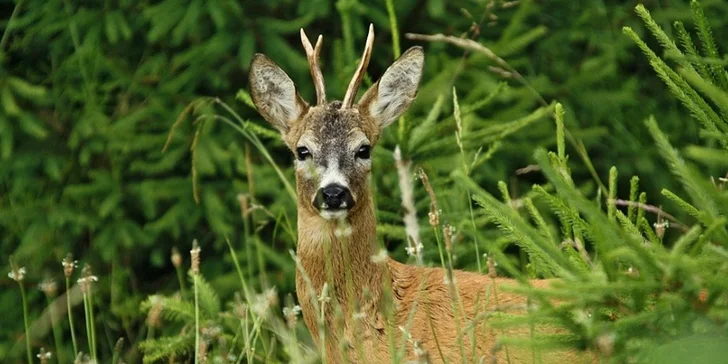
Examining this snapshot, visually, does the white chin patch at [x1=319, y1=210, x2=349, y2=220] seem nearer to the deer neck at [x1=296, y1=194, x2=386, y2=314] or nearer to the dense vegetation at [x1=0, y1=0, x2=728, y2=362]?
the deer neck at [x1=296, y1=194, x2=386, y2=314]

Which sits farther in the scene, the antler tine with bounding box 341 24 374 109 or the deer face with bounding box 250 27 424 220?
the antler tine with bounding box 341 24 374 109

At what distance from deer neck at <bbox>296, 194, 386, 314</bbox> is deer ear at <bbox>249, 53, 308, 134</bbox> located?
60 centimetres

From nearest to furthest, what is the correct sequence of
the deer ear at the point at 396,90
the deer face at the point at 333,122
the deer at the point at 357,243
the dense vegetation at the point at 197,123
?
1. the deer at the point at 357,243
2. the deer face at the point at 333,122
3. the deer ear at the point at 396,90
4. the dense vegetation at the point at 197,123

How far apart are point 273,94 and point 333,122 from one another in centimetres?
36

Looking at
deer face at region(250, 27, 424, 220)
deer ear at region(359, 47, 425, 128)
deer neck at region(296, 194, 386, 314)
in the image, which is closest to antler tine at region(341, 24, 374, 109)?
deer face at region(250, 27, 424, 220)

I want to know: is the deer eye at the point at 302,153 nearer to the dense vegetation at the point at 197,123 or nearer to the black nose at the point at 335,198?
the black nose at the point at 335,198

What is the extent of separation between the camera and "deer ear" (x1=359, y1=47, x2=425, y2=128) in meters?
4.71

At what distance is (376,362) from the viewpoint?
3.77 m

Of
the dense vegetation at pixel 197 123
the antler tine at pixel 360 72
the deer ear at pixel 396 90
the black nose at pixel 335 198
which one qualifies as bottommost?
the dense vegetation at pixel 197 123

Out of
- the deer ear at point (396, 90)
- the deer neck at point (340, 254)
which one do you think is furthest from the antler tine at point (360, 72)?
the deer neck at point (340, 254)

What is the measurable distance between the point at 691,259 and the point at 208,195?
17.0 ft

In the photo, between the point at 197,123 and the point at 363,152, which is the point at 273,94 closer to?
the point at 363,152

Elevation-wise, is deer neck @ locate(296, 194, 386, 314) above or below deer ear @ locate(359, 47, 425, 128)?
below

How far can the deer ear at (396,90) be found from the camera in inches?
185
